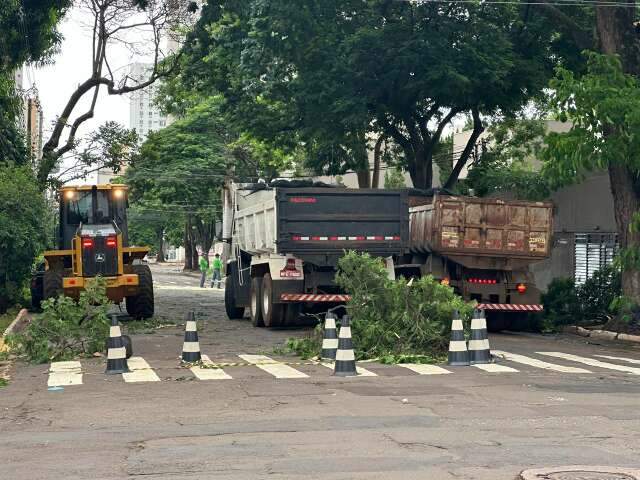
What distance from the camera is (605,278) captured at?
82.8 ft

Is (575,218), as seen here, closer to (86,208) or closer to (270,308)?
(270,308)

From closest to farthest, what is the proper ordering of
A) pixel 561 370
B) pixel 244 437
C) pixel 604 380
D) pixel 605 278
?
pixel 244 437
pixel 604 380
pixel 561 370
pixel 605 278

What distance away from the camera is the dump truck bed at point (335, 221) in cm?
2194

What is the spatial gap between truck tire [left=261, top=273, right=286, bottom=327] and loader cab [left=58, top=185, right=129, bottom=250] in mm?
4457

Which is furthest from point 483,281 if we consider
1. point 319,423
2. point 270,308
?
point 319,423

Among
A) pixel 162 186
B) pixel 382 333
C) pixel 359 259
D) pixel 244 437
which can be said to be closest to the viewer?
pixel 244 437

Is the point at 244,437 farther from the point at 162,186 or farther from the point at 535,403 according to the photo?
the point at 162,186

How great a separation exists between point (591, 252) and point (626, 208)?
881 cm

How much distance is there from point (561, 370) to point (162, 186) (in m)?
50.7

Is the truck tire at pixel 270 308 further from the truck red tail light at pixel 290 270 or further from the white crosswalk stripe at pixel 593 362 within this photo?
the white crosswalk stripe at pixel 593 362

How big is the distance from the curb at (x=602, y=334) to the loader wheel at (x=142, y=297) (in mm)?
9791

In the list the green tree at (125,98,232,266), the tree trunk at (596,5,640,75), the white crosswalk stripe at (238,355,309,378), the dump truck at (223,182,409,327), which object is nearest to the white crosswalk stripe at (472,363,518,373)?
the white crosswalk stripe at (238,355,309,378)

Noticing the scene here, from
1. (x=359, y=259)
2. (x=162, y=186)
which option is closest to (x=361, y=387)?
(x=359, y=259)

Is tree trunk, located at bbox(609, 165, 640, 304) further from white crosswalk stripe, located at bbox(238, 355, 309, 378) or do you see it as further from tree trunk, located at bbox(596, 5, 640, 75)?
white crosswalk stripe, located at bbox(238, 355, 309, 378)
